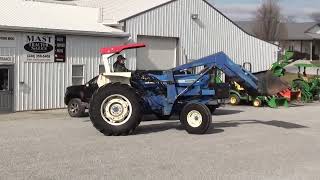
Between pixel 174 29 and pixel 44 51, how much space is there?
26.9 ft

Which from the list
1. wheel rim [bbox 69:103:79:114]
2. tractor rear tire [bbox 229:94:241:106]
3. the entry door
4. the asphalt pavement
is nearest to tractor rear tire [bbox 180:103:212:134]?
the asphalt pavement

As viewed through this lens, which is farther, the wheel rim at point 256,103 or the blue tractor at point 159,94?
the wheel rim at point 256,103

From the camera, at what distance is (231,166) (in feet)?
34.5

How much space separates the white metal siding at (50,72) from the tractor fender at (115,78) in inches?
274

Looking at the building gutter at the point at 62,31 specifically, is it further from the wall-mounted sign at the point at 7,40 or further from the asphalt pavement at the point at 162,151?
the asphalt pavement at the point at 162,151

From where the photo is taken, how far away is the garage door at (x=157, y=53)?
27.5 meters

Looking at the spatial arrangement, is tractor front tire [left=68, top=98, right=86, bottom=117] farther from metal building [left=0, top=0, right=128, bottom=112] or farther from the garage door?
the garage door

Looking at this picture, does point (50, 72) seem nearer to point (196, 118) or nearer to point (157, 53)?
point (157, 53)

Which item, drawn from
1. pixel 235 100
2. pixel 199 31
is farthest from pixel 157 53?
pixel 235 100

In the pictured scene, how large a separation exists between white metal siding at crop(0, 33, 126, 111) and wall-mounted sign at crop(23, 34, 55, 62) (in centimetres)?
19

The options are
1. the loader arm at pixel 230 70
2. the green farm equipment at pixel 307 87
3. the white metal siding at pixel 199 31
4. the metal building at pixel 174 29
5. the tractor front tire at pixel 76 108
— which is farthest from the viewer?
the green farm equipment at pixel 307 87

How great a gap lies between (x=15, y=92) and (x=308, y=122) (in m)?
10.6

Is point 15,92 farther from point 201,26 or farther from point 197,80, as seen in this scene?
point 201,26

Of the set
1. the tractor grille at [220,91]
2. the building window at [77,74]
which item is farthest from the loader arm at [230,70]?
the building window at [77,74]
